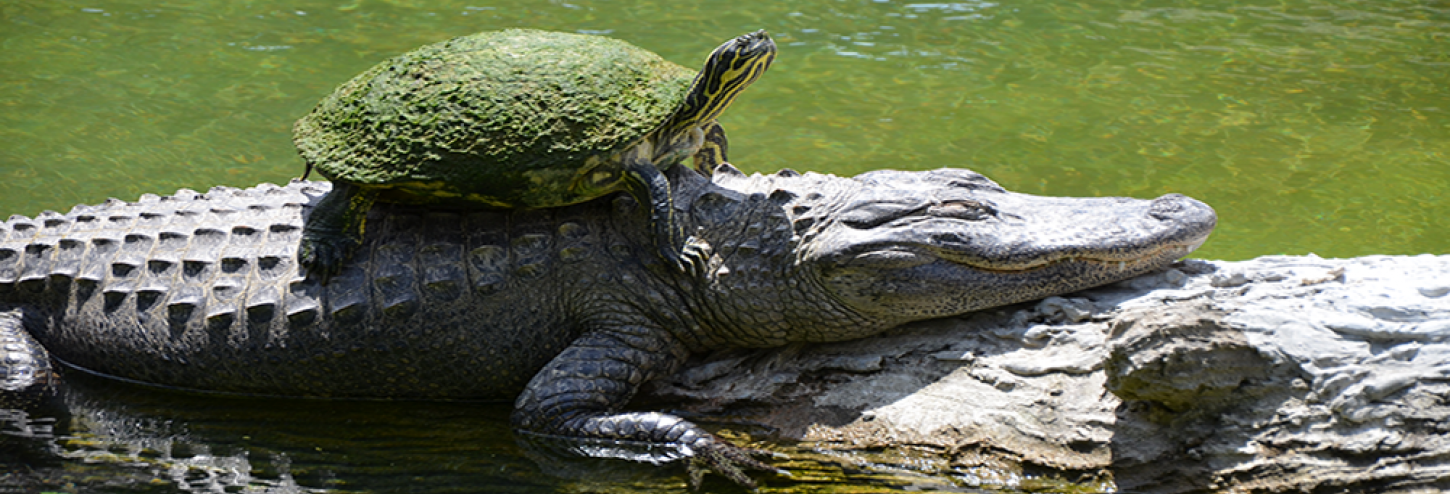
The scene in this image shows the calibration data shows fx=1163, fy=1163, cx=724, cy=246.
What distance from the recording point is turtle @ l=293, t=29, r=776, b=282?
11.7ft

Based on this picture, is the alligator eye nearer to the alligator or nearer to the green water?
the alligator

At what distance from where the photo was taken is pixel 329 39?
8547 mm

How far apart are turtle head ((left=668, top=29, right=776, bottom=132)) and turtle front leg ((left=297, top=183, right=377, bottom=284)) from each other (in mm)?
1066

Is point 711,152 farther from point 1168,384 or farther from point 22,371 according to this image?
point 22,371

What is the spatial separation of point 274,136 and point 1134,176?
15.8 feet

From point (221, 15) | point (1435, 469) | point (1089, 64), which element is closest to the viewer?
point (1435, 469)

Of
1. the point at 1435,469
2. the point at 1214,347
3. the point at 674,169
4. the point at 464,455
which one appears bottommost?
the point at 464,455

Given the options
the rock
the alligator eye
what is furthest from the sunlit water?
the alligator eye

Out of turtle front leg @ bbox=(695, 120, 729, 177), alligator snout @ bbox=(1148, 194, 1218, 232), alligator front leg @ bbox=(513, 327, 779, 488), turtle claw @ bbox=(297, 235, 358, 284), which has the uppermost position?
turtle front leg @ bbox=(695, 120, 729, 177)

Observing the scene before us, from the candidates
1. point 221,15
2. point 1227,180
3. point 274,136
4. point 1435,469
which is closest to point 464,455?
point 1435,469

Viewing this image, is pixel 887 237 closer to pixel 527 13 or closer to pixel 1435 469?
pixel 1435 469

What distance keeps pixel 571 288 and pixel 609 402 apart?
394 mm

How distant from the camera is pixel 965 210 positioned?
3719 mm

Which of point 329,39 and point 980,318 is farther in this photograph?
point 329,39
